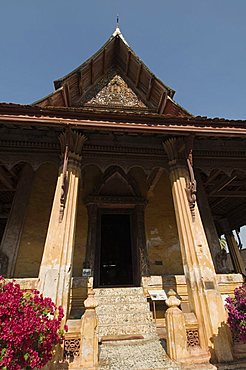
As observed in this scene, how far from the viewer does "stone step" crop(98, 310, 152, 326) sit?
5391mm

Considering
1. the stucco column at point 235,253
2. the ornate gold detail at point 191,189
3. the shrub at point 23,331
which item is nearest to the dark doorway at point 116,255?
the ornate gold detail at point 191,189

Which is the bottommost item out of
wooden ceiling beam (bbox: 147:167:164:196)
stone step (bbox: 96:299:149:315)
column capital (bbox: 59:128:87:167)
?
stone step (bbox: 96:299:149:315)

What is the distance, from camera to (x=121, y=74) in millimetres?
10742

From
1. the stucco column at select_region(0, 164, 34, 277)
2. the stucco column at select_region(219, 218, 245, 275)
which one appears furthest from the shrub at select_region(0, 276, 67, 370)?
the stucco column at select_region(219, 218, 245, 275)

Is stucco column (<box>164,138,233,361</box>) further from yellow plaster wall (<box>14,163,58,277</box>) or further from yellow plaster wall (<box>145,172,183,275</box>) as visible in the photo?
yellow plaster wall (<box>14,163,58,277</box>)

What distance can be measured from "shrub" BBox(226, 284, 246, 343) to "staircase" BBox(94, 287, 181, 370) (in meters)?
1.24

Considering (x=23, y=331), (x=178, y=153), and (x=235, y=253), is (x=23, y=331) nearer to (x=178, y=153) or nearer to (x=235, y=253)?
(x=178, y=153)

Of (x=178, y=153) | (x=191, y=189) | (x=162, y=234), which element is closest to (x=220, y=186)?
(x=162, y=234)

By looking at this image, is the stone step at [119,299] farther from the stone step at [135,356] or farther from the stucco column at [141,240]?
the stone step at [135,356]

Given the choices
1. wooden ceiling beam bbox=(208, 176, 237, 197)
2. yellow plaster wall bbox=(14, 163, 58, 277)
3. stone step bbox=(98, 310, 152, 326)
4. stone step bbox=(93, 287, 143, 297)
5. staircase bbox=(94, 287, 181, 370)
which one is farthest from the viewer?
wooden ceiling beam bbox=(208, 176, 237, 197)

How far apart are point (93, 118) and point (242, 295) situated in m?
4.71

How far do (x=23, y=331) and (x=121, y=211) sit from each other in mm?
5877

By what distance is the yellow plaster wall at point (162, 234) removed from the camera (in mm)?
7721

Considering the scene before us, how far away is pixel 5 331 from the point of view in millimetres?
2848
